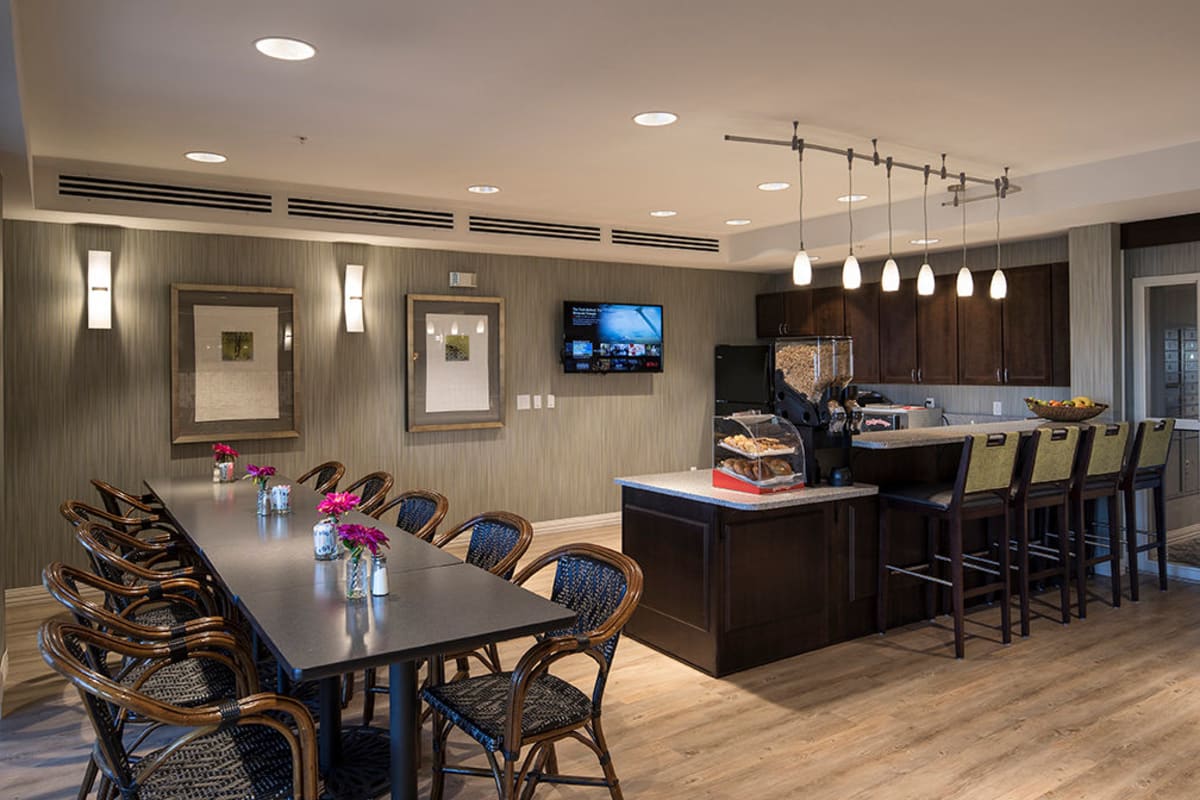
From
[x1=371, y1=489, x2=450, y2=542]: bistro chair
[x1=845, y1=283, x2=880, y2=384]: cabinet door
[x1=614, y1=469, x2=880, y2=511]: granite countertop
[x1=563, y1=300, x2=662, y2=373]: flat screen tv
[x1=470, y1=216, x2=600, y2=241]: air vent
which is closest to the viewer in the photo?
[x1=371, y1=489, x2=450, y2=542]: bistro chair

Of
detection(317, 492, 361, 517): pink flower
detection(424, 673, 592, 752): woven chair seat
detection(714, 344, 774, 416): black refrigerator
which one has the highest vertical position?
detection(714, 344, 774, 416): black refrigerator

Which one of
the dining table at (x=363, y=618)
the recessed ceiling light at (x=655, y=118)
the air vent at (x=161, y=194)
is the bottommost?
the dining table at (x=363, y=618)

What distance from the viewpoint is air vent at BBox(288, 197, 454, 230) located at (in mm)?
5617

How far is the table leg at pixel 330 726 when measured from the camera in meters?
2.59

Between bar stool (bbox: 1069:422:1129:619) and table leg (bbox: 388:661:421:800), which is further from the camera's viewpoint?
bar stool (bbox: 1069:422:1129:619)

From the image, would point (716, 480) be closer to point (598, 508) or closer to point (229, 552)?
point (229, 552)

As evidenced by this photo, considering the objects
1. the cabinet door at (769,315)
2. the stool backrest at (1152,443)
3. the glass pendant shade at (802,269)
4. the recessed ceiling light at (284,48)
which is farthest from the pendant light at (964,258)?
the recessed ceiling light at (284,48)

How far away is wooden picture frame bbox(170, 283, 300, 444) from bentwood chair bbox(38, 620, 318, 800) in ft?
12.6

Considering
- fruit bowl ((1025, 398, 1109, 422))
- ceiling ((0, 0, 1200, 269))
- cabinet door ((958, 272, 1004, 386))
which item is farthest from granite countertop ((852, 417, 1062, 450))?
ceiling ((0, 0, 1200, 269))

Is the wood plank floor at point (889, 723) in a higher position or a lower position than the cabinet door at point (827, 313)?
lower

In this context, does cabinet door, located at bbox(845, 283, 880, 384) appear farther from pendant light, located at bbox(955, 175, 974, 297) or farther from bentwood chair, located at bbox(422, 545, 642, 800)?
bentwood chair, located at bbox(422, 545, 642, 800)

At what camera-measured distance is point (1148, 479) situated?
17.6 ft

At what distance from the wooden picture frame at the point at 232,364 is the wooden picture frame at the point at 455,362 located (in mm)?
940

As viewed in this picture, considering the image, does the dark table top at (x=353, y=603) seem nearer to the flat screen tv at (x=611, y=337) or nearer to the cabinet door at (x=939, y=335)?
the flat screen tv at (x=611, y=337)
